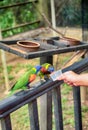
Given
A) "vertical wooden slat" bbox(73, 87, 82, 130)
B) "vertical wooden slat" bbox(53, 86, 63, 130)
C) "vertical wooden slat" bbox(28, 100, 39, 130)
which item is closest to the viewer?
"vertical wooden slat" bbox(28, 100, 39, 130)

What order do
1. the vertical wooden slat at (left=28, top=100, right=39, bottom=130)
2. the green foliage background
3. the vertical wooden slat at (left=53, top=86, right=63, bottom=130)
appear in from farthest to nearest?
the green foliage background → the vertical wooden slat at (left=53, top=86, right=63, bottom=130) → the vertical wooden slat at (left=28, top=100, right=39, bottom=130)

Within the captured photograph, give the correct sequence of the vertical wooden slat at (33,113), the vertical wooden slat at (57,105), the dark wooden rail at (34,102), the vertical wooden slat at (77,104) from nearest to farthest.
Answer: the dark wooden rail at (34,102)
the vertical wooden slat at (33,113)
the vertical wooden slat at (57,105)
the vertical wooden slat at (77,104)

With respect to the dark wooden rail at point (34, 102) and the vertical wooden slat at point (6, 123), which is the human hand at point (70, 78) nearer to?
the dark wooden rail at point (34, 102)

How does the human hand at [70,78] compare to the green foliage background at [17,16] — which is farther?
the green foliage background at [17,16]

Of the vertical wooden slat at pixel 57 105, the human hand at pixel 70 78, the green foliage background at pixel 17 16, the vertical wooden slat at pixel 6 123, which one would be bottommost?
the green foliage background at pixel 17 16

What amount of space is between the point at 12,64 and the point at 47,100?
13.9 ft

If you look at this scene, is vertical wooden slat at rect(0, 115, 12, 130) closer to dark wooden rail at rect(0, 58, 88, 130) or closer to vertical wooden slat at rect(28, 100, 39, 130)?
dark wooden rail at rect(0, 58, 88, 130)

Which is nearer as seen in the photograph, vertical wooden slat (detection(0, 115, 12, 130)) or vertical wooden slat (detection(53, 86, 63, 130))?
vertical wooden slat (detection(0, 115, 12, 130))

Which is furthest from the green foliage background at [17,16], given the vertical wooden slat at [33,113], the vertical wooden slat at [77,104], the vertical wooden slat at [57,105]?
the vertical wooden slat at [33,113]

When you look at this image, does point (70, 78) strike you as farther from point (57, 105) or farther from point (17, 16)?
point (17, 16)

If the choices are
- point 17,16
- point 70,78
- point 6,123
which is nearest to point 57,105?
point 70,78

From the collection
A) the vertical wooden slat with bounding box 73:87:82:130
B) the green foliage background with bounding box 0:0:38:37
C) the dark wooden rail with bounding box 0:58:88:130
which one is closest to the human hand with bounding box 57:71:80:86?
the dark wooden rail with bounding box 0:58:88:130

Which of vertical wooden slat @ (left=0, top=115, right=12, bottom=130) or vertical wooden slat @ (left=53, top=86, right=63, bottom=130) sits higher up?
vertical wooden slat @ (left=0, top=115, right=12, bottom=130)

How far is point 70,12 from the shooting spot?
6.24m
